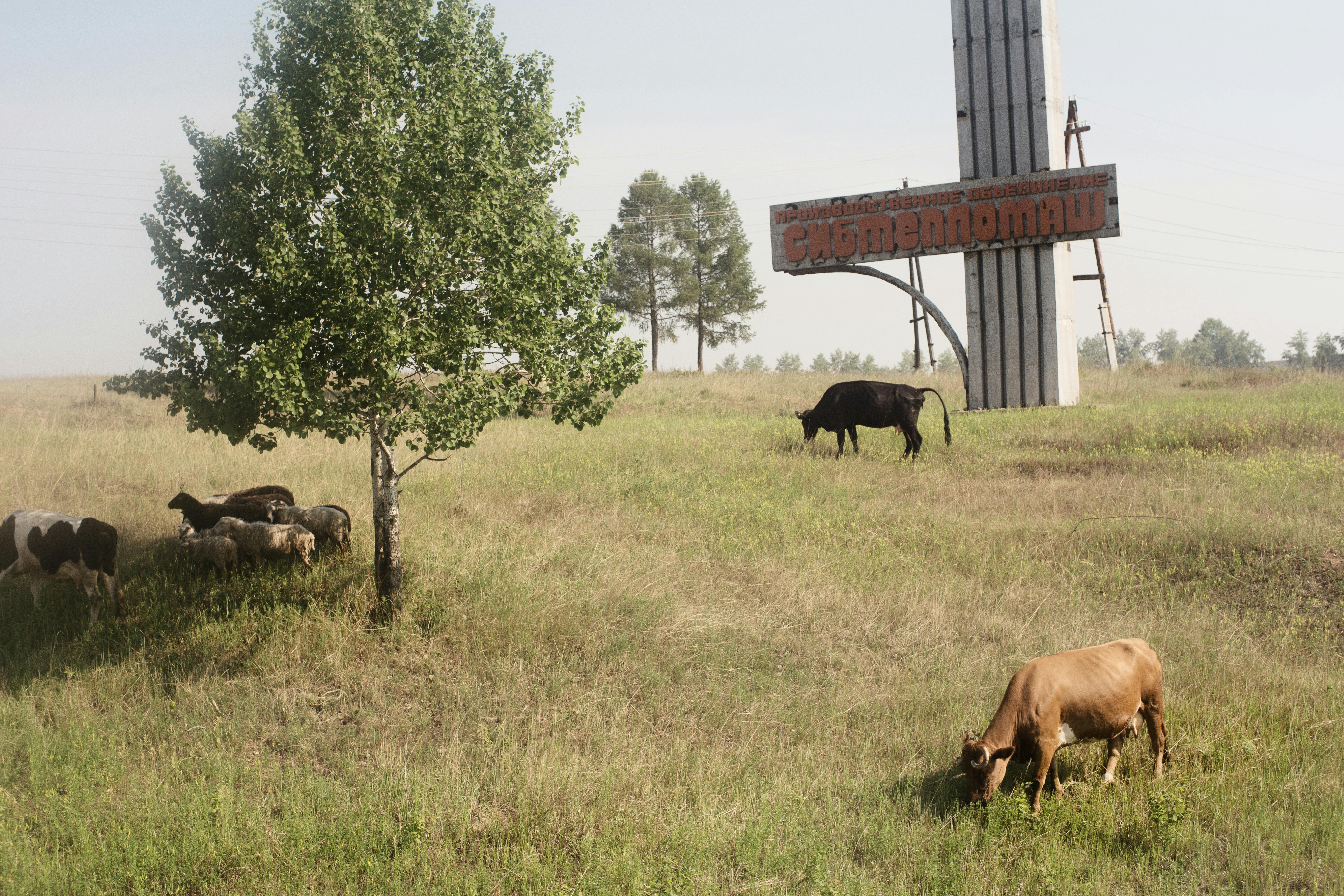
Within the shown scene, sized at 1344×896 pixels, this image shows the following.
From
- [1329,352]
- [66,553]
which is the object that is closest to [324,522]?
[66,553]

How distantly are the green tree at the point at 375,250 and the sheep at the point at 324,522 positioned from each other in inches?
66.8

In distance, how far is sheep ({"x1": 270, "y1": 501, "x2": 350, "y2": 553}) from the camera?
34.6 feet

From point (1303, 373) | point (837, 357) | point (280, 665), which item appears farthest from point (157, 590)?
point (837, 357)

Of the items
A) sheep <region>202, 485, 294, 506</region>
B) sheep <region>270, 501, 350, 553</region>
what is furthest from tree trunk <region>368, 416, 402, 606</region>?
sheep <region>202, 485, 294, 506</region>

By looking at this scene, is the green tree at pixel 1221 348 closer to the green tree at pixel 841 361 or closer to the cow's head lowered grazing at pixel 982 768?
the green tree at pixel 841 361

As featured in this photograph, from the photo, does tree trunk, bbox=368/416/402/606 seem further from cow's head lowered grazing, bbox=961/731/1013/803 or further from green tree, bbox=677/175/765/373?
green tree, bbox=677/175/765/373

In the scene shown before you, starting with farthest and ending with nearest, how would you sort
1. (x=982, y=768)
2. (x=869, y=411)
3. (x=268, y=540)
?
(x=869, y=411)
(x=268, y=540)
(x=982, y=768)

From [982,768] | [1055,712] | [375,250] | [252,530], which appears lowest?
[982,768]

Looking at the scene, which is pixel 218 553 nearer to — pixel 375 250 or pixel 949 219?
pixel 375 250

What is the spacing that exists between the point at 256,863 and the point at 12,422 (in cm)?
1955

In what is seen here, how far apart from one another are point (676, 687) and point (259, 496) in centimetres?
726

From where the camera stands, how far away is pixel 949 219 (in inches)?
989

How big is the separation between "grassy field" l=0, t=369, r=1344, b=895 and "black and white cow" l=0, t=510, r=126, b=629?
37 centimetres

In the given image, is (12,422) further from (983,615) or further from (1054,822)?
(1054,822)
